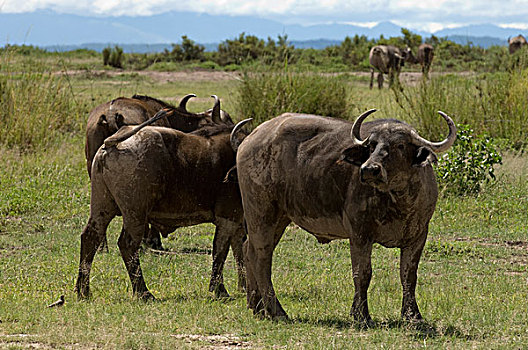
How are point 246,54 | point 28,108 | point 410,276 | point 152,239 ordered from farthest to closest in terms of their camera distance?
1. point 246,54
2. point 28,108
3. point 152,239
4. point 410,276

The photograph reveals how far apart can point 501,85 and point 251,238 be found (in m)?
10.9

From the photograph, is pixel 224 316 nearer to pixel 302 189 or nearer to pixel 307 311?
pixel 307 311

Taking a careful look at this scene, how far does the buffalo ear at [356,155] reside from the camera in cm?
612

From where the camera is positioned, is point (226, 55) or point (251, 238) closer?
point (251, 238)

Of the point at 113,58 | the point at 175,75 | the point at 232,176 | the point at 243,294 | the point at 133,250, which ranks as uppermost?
the point at 232,176

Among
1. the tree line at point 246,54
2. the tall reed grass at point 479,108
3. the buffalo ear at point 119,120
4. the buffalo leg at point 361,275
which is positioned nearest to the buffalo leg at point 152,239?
the buffalo ear at point 119,120

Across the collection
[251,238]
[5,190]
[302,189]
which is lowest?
[5,190]

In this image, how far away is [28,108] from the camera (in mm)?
15367

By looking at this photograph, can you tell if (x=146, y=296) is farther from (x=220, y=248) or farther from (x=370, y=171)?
(x=370, y=171)

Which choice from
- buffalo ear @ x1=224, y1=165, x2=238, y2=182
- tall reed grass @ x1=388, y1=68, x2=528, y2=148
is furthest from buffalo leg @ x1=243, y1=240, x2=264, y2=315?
tall reed grass @ x1=388, y1=68, x2=528, y2=148

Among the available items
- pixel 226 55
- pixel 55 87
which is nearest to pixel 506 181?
pixel 55 87

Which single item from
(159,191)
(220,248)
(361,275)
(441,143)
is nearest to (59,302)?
(159,191)

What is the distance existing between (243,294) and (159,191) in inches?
53.4

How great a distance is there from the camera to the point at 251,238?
23.1 ft
